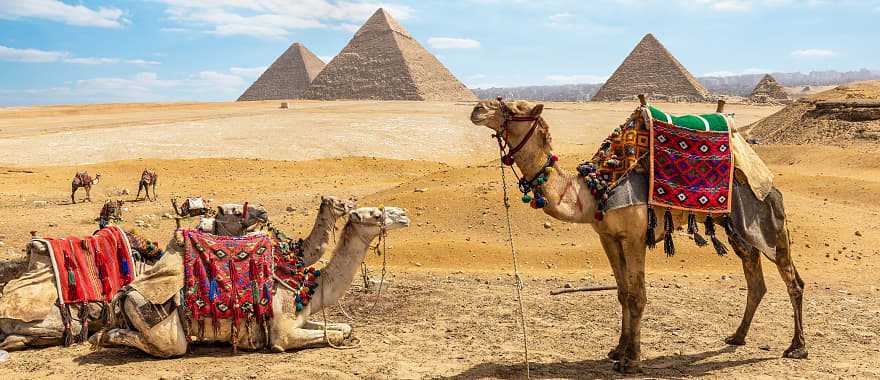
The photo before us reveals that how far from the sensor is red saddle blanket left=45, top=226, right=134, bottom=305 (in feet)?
22.1

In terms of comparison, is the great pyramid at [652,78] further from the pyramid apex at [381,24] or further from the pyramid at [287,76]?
the pyramid at [287,76]

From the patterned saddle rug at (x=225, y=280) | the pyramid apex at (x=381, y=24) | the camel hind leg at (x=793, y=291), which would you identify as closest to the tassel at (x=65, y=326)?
the patterned saddle rug at (x=225, y=280)

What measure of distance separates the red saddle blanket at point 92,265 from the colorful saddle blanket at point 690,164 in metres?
5.22

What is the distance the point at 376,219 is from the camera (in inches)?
250

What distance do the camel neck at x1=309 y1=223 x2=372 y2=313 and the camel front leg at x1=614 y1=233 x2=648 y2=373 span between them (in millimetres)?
2376

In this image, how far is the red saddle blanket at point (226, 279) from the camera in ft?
20.1

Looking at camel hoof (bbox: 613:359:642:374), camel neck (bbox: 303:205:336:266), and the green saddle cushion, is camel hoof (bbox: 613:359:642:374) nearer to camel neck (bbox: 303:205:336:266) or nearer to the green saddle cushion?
the green saddle cushion

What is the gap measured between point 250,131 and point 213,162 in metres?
10.6

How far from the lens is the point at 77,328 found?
6.85m

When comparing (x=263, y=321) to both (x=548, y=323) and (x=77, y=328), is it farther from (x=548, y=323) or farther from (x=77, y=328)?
(x=548, y=323)

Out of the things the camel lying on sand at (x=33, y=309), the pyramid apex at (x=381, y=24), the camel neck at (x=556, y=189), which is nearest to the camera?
the camel neck at (x=556, y=189)

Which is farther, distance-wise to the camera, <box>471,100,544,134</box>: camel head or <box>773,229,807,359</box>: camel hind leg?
<box>773,229,807,359</box>: camel hind leg

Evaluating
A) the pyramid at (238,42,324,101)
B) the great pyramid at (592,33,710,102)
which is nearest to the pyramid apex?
the pyramid at (238,42,324,101)

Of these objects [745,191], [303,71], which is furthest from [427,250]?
[303,71]
